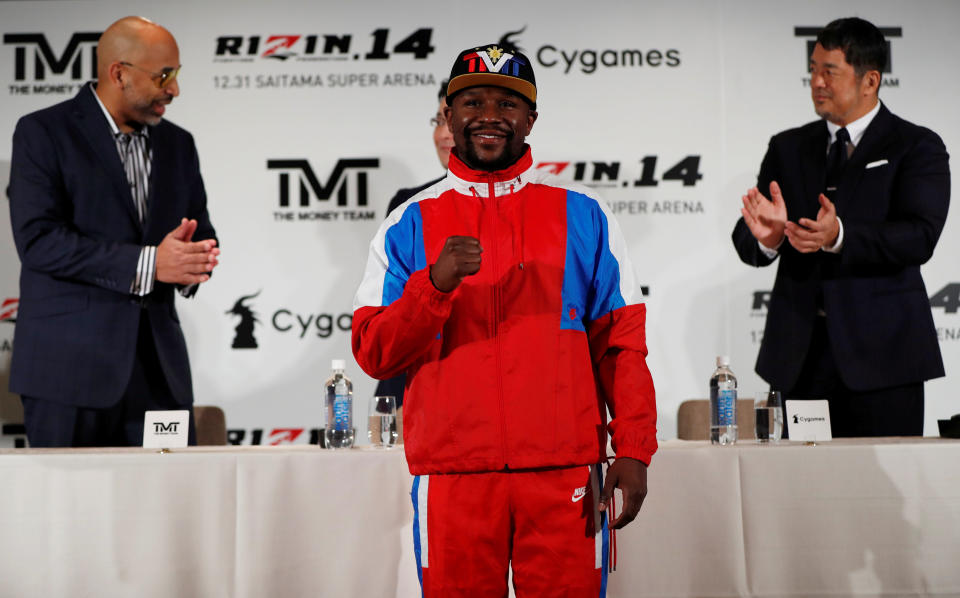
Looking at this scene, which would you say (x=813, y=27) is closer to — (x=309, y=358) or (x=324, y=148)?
(x=324, y=148)

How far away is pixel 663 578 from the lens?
2.65 meters

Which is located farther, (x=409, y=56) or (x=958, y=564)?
(x=409, y=56)

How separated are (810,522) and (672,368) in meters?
2.23

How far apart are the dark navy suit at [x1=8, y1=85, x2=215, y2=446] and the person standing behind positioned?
0.79 m

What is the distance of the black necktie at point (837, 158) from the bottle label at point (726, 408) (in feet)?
4.00

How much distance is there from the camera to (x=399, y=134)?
195 inches

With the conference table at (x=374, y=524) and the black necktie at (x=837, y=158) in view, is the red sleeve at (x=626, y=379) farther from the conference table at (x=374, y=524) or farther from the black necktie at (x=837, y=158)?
the black necktie at (x=837, y=158)

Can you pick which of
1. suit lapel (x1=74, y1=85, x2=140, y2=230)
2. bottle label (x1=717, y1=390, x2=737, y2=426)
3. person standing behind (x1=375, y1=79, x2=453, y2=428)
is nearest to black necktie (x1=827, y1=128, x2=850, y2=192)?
bottle label (x1=717, y1=390, x2=737, y2=426)

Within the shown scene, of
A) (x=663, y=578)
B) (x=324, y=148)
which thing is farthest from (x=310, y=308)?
(x=663, y=578)

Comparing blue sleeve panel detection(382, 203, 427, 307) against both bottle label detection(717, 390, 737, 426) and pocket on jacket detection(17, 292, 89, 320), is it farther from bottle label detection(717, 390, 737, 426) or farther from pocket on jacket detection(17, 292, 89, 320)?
pocket on jacket detection(17, 292, 89, 320)

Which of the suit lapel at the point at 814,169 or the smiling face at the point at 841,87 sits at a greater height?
the smiling face at the point at 841,87

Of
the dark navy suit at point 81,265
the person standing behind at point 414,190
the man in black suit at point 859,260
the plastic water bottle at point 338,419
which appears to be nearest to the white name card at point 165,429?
the plastic water bottle at point 338,419

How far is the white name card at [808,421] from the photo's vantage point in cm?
287

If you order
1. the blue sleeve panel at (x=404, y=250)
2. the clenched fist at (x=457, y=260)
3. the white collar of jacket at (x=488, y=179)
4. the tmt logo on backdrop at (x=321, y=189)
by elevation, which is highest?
the tmt logo on backdrop at (x=321, y=189)
